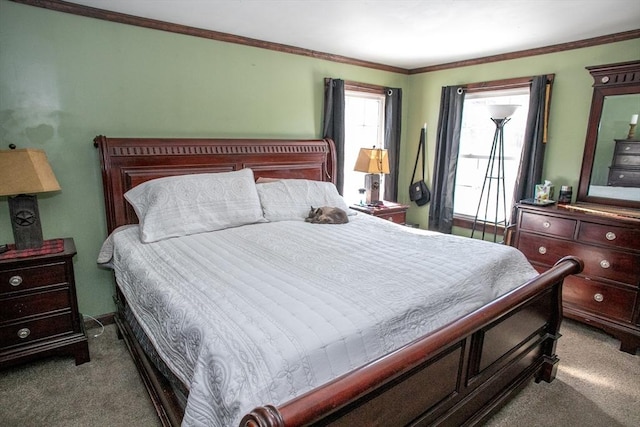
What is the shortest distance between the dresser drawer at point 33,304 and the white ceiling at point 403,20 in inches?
72.7

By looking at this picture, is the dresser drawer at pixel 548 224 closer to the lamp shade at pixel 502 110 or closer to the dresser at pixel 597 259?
the dresser at pixel 597 259

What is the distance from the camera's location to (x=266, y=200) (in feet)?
9.30

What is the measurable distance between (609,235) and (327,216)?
2.04 m

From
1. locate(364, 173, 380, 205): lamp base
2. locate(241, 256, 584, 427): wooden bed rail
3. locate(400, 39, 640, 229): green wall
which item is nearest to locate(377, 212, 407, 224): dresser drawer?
locate(364, 173, 380, 205): lamp base

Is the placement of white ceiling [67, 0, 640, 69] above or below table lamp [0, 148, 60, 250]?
above

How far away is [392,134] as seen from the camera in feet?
13.7

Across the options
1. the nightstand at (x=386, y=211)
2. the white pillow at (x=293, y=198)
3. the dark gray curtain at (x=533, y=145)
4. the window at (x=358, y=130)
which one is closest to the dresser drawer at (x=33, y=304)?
the white pillow at (x=293, y=198)

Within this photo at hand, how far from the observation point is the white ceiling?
2.29 meters

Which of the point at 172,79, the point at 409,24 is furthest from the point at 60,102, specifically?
the point at 409,24

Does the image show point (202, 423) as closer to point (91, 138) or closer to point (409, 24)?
point (91, 138)

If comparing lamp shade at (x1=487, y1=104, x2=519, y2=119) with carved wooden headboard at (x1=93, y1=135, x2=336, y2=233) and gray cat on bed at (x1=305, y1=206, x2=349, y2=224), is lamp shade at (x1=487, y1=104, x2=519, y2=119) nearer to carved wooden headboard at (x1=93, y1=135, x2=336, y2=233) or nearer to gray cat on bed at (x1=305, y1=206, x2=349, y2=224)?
carved wooden headboard at (x1=93, y1=135, x2=336, y2=233)

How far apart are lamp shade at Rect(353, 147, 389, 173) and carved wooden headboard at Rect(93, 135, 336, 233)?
0.32 meters

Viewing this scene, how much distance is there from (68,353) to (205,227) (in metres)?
1.12

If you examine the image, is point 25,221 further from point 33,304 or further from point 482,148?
point 482,148
